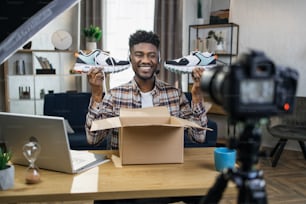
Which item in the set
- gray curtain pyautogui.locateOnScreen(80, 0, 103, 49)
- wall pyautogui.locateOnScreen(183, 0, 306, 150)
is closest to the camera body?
wall pyautogui.locateOnScreen(183, 0, 306, 150)

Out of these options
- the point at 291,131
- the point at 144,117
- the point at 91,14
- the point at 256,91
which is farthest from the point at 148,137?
the point at 91,14

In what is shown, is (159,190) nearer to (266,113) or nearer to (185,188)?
(185,188)

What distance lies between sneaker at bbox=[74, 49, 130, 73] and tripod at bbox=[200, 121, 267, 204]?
956 millimetres


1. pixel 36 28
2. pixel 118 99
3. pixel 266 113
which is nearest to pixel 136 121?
pixel 118 99

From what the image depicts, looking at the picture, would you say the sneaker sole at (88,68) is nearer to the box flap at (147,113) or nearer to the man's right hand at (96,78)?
the man's right hand at (96,78)

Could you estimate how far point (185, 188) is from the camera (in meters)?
1.03

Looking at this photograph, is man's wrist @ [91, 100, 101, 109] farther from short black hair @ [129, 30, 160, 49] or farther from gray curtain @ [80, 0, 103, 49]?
gray curtain @ [80, 0, 103, 49]

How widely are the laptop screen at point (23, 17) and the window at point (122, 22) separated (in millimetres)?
4069

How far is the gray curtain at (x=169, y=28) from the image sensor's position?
4305 millimetres

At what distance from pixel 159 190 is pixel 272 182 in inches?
81.3

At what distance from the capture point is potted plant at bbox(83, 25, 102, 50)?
13.5 feet

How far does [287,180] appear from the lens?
2.84m

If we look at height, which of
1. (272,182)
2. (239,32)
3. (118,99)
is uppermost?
(239,32)

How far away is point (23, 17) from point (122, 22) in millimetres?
4252
